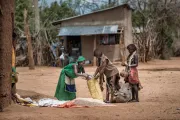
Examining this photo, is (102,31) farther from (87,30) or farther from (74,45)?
(74,45)

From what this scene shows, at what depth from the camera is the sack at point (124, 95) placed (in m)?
8.48

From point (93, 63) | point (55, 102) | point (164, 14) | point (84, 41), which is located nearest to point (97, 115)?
point (55, 102)

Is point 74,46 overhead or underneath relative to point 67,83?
overhead

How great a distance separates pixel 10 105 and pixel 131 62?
289 centimetres

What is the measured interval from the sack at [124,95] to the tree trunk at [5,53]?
2.54 meters

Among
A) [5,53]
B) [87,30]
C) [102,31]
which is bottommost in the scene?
[5,53]

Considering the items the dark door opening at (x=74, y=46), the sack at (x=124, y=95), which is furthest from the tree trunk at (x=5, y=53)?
the dark door opening at (x=74, y=46)

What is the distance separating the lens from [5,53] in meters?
7.24

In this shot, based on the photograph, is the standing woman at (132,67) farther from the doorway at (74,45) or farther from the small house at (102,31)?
the doorway at (74,45)

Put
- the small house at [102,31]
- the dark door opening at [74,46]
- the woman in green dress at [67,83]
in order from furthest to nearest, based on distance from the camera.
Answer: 1. the dark door opening at [74,46]
2. the small house at [102,31]
3. the woman in green dress at [67,83]

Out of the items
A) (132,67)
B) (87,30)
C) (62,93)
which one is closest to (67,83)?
(62,93)

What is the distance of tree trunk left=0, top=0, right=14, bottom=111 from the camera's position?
7.13 meters

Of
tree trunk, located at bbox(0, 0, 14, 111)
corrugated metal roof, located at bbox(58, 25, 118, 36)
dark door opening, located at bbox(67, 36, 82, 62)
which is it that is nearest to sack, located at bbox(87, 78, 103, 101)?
tree trunk, located at bbox(0, 0, 14, 111)

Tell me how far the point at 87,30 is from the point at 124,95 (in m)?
14.4
